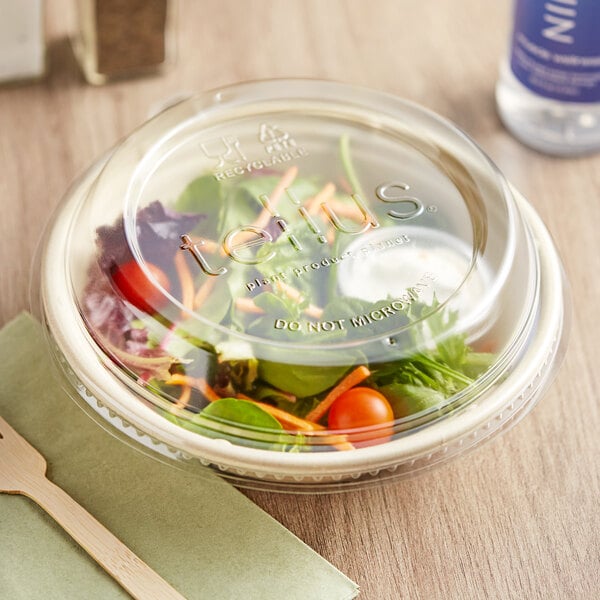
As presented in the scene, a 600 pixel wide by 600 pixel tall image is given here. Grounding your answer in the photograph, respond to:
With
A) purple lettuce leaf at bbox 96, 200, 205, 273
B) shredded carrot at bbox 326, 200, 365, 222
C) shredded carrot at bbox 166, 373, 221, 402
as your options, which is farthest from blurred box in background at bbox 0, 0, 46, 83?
shredded carrot at bbox 166, 373, 221, 402

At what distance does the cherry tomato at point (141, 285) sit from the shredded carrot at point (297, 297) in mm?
114

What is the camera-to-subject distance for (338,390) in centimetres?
94

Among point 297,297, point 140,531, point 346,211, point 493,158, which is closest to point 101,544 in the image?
point 140,531

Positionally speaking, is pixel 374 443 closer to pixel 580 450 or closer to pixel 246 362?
pixel 246 362

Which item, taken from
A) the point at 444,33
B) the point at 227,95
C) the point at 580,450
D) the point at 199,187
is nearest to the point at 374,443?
the point at 580,450

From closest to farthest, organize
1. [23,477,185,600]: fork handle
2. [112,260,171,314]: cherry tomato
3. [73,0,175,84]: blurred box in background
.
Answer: [23,477,185,600]: fork handle < [112,260,171,314]: cherry tomato < [73,0,175,84]: blurred box in background

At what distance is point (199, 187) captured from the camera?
1095 millimetres

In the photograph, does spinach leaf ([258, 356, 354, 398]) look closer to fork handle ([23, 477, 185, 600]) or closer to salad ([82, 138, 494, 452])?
salad ([82, 138, 494, 452])

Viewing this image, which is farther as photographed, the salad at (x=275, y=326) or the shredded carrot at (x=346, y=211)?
the shredded carrot at (x=346, y=211)

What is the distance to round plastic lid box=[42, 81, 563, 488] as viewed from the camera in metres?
0.92

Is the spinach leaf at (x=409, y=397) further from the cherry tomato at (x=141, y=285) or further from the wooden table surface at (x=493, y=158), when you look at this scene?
the cherry tomato at (x=141, y=285)

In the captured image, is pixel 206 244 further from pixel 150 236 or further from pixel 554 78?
pixel 554 78

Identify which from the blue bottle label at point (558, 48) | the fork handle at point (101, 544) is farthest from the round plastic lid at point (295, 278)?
the blue bottle label at point (558, 48)

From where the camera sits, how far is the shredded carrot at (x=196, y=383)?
0.93 m
